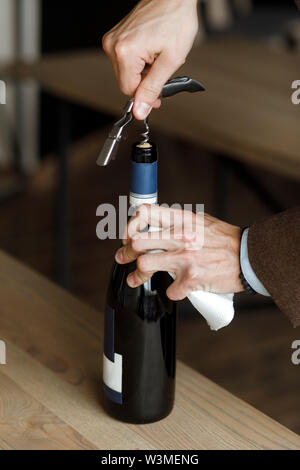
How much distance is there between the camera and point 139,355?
2.84ft

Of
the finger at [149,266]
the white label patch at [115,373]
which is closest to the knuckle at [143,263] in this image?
the finger at [149,266]

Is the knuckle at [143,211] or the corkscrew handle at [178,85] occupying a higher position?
the corkscrew handle at [178,85]

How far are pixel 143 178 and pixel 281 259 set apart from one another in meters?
0.19

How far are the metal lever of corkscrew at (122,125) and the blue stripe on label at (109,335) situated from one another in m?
0.19

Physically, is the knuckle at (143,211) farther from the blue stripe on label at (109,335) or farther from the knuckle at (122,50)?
the knuckle at (122,50)

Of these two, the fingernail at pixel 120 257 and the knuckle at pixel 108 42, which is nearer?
the fingernail at pixel 120 257

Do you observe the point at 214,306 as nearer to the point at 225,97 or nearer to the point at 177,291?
the point at 177,291

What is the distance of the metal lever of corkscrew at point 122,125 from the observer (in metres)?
0.83
